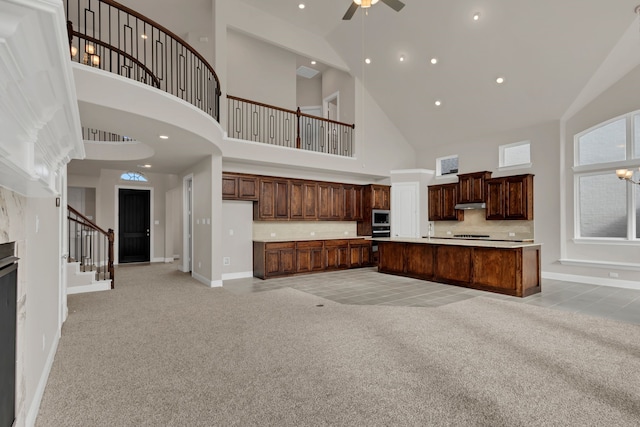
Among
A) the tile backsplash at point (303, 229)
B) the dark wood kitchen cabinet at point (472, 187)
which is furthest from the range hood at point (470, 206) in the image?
the tile backsplash at point (303, 229)

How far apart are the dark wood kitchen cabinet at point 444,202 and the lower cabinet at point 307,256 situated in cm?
229

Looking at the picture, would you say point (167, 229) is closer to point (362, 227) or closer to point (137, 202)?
point (137, 202)

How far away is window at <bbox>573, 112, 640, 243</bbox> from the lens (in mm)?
6480

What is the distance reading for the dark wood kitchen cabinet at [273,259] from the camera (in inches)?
287

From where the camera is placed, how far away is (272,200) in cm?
779

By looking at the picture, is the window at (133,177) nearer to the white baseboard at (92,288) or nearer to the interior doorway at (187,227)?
the interior doorway at (187,227)

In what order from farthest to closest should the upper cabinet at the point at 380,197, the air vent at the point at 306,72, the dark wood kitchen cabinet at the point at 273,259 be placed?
the air vent at the point at 306,72 → the upper cabinet at the point at 380,197 → the dark wood kitchen cabinet at the point at 273,259

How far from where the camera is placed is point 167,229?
35.2ft

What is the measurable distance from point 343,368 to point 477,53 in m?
7.29

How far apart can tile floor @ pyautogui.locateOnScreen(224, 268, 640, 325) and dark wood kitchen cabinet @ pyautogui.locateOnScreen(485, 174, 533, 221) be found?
5.58 ft

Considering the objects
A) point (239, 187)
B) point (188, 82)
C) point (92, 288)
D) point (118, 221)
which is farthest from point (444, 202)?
point (118, 221)

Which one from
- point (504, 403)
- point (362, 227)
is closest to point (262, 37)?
point (362, 227)

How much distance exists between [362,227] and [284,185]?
2.94 meters

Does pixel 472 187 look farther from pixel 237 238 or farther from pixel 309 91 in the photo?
pixel 309 91
